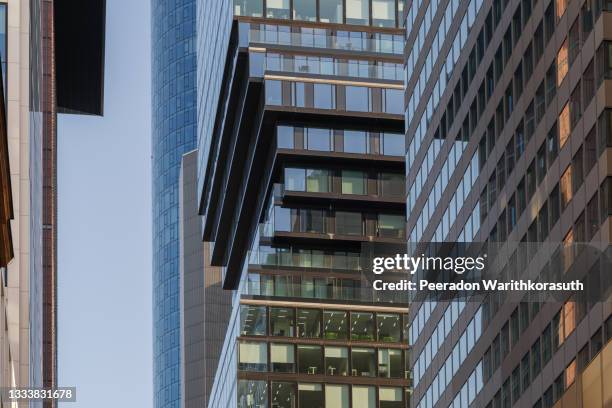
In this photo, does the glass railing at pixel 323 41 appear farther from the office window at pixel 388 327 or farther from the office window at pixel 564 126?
the office window at pixel 564 126

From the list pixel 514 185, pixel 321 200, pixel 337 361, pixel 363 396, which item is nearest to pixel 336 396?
pixel 363 396

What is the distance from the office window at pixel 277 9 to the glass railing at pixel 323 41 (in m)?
1.14

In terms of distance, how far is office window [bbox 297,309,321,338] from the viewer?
122m

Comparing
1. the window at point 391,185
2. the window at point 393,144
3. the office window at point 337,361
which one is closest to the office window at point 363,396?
the office window at point 337,361

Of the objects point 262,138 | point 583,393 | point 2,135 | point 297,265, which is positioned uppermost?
point 262,138

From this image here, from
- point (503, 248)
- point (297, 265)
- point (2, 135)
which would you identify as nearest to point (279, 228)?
point (297, 265)

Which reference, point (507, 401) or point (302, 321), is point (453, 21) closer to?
point (507, 401)

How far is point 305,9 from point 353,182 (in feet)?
38.0

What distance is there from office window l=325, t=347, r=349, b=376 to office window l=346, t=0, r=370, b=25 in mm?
20723

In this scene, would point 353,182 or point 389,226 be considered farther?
point 389,226

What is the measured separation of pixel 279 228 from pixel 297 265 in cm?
271

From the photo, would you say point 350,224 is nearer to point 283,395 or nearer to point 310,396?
point 310,396

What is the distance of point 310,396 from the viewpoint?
395 feet

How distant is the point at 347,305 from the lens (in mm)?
122312
